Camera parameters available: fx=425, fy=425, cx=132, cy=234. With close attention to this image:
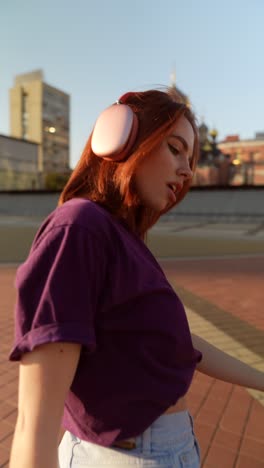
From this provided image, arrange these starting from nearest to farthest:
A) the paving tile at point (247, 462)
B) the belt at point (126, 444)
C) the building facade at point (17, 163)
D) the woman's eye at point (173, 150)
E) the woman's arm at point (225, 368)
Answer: the belt at point (126, 444)
the woman's eye at point (173, 150)
the woman's arm at point (225, 368)
the paving tile at point (247, 462)
the building facade at point (17, 163)

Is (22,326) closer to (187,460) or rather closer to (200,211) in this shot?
(187,460)

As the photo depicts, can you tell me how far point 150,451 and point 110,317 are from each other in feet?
1.04

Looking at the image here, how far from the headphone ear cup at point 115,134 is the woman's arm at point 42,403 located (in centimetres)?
41

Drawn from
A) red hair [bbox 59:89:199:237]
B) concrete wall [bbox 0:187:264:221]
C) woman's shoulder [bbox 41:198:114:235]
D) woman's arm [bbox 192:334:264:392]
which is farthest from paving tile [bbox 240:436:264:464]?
concrete wall [bbox 0:187:264:221]

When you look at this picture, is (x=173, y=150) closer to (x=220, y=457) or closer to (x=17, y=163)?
(x=220, y=457)

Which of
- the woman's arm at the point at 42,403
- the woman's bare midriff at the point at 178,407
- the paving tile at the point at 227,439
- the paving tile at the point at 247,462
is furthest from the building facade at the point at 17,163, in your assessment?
the woman's arm at the point at 42,403

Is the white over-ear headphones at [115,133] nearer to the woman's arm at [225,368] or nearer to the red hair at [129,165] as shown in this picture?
the red hair at [129,165]

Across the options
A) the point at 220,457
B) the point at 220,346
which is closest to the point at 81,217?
the point at 220,457

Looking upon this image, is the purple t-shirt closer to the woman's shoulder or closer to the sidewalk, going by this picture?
the woman's shoulder

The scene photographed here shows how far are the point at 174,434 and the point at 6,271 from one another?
7.50m

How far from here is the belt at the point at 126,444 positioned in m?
0.87

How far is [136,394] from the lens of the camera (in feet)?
2.77

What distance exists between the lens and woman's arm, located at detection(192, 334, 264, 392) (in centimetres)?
116

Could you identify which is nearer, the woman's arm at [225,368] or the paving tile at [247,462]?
the woman's arm at [225,368]
